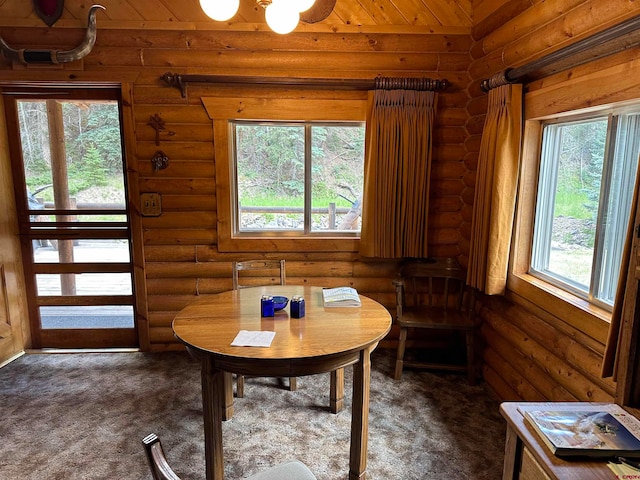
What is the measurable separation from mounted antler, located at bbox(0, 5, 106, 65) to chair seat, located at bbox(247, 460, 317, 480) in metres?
3.23

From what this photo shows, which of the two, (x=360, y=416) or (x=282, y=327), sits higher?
(x=282, y=327)

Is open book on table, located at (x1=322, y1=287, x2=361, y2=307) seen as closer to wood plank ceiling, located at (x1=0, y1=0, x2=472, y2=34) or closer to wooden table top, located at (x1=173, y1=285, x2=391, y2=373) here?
wooden table top, located at (x1=173, y1=285, x2=391, y2=373)

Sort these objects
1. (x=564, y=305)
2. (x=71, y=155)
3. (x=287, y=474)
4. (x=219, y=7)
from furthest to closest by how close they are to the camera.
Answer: (x=71, y=155) → (x=564, y=305) → (x=219, y=7) → (x=287, y=474)

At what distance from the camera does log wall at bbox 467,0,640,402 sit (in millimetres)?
1849

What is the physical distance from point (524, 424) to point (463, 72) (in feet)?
9.42

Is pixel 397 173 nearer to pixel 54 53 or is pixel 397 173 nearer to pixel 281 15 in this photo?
pixel 281 15

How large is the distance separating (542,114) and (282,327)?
1.91 meters

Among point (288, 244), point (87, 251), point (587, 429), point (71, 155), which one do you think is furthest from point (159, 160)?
point (587, 429)

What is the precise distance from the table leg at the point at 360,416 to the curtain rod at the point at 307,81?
2190 millimetres

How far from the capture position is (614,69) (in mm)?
1775

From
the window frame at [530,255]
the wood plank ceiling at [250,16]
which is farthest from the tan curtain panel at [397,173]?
the window frame at [530,255]

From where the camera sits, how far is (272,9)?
1816 millimetres

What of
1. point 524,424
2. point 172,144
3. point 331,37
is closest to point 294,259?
point 172,144

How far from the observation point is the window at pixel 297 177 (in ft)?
11.2
